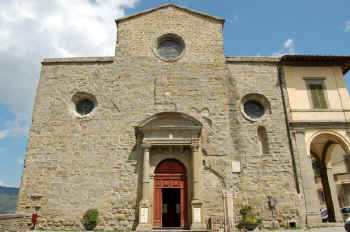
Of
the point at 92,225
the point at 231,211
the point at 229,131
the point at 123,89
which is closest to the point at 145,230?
the point at 92,225

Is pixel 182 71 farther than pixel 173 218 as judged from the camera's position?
Yes

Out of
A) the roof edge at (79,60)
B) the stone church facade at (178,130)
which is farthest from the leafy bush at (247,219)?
the roof edge at (79,60)

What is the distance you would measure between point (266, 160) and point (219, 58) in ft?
17.8

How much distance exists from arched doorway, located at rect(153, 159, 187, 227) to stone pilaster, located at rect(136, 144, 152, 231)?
578 mm

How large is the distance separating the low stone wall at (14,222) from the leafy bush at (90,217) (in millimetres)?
2283

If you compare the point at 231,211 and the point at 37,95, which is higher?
the point at 37,95

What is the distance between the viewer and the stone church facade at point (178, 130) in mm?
10680

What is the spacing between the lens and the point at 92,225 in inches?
408

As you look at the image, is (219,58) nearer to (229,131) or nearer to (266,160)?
(229,131)

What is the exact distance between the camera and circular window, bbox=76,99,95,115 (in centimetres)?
1241

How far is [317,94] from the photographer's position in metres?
12.7

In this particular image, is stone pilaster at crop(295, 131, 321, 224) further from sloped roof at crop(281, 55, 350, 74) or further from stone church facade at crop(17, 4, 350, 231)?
sloped roof at crop(281, 55, 350, 74)

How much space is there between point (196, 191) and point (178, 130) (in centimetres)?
264

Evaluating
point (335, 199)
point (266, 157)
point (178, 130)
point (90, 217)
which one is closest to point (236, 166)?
point (266, 157)
